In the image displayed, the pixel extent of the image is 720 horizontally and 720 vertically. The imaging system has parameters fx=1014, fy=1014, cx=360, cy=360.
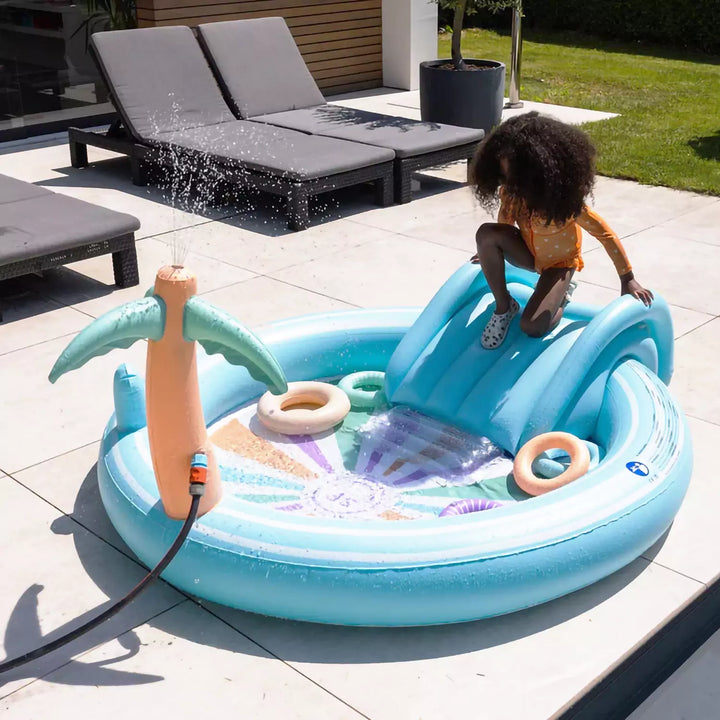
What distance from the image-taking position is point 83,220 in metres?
6.00

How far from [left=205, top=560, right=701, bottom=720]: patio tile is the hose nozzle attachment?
474 millimetres

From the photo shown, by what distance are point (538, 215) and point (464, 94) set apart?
543 cm

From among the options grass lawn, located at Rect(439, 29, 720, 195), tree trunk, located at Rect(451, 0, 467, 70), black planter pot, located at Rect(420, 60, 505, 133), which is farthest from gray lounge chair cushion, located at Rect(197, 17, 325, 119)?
grass lawn, located at Rect(439, 29, 720, 195)

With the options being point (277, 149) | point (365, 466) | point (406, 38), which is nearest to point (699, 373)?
point (365, 466)

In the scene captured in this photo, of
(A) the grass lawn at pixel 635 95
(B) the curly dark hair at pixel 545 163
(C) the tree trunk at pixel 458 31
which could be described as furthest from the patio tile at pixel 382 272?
(C) the tree trunk at pixel 458 31

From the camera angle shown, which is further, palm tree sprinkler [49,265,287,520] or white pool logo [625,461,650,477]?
white pool logo [625,461,650,477]

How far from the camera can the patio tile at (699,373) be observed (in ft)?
15.3

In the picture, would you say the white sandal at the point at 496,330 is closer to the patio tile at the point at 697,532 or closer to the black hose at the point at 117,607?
the patio tile at the point at 697,532

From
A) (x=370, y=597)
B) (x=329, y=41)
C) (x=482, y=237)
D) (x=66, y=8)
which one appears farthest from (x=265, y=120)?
(x=370, y=597)

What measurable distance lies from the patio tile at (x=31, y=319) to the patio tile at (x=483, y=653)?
271 centimetres

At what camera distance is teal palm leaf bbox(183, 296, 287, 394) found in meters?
3.10

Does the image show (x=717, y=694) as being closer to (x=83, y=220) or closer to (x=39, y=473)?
(x=39, y=473)

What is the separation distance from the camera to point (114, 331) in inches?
119

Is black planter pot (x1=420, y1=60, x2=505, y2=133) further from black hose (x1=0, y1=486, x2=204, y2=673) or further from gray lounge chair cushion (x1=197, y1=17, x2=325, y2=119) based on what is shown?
black hose (x1=0, y1=486, x2=204, y2=673)
